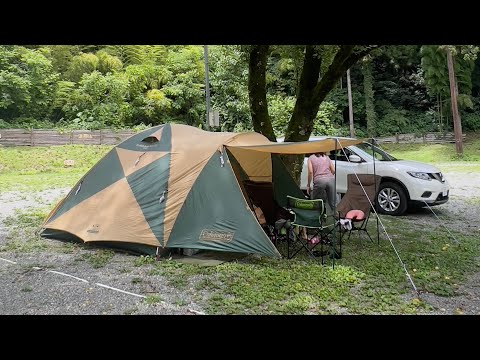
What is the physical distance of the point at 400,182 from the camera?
8766 millimetres

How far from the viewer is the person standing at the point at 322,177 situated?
23.2 feet

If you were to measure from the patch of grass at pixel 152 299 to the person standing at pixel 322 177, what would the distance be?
3.43m

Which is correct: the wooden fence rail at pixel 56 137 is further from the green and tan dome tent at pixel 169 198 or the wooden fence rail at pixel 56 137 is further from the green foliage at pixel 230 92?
the green and tan dome tent at pixel 169 198

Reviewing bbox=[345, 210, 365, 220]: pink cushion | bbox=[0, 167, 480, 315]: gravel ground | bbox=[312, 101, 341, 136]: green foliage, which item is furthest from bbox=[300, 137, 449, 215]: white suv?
bbox=[312, 101, 341, 136]: green foliage

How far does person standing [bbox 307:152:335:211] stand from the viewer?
706 cm

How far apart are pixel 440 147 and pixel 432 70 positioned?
5.50 m

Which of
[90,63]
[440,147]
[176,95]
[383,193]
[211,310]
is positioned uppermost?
[90,63]

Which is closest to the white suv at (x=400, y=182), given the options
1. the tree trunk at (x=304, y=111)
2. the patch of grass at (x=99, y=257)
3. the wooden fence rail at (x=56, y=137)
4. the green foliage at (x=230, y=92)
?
the tree trunk at (x=304, y=111)

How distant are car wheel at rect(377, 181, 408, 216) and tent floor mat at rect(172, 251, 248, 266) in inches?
162

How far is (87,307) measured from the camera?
170 inches

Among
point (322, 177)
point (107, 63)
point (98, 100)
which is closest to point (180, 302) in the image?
point (322, 177)
